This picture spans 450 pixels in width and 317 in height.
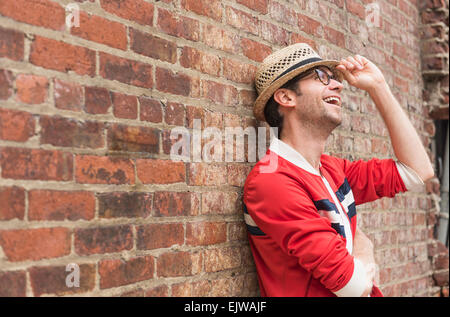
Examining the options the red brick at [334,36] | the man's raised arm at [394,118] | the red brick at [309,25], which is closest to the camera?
the man's raised arm at [394,118]

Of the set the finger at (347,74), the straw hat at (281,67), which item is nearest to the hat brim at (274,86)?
the straw hat at (281,67)

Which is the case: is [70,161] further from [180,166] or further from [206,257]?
[206,257]

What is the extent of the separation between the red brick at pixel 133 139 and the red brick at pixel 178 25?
0.41 meters

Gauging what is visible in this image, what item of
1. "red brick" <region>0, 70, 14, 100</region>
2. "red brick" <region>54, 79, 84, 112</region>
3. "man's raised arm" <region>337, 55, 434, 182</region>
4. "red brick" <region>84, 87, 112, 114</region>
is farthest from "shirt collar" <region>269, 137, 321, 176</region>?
"red brick" <region>0, 70, 14, 100</region>

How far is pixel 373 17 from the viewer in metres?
3.34

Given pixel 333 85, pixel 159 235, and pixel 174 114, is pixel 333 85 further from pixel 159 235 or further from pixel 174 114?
pixel 159 235

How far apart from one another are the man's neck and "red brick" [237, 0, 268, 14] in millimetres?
606

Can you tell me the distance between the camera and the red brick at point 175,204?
73.6 inches

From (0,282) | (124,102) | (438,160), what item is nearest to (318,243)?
(124,102)

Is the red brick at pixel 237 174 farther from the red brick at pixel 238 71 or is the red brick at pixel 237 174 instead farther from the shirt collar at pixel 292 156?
the red brick at pixel 238 71

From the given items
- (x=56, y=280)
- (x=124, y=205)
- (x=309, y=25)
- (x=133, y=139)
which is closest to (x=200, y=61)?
(x=133, y=139)

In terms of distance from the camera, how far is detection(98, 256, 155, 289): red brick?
168 centimetres

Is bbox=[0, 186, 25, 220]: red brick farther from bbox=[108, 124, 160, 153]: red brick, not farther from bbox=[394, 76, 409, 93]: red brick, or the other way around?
bbox=[394, 76, 409, 93]: red brick

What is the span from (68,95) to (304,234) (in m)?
0.95
